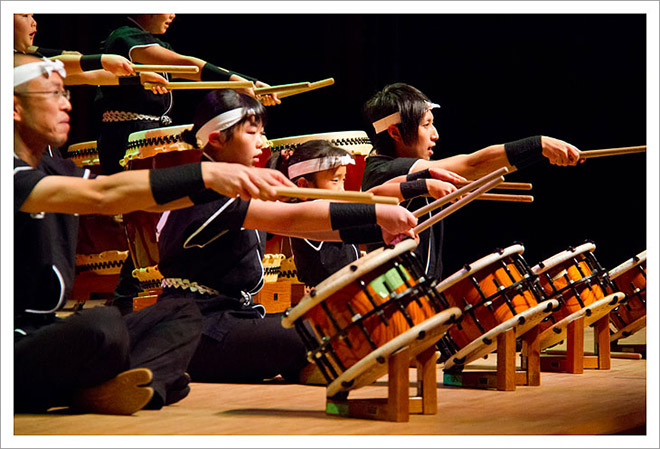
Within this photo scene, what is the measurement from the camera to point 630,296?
4230mm

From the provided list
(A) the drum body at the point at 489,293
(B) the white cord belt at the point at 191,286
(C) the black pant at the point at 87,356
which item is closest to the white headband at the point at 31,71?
(C) the black pant at the point at 87,356

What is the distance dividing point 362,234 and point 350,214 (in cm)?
35

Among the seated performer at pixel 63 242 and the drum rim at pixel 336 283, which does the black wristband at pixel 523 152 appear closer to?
the drum rim at pixel 336 283

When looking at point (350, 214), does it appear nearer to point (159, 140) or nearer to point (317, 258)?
point (317, 258)

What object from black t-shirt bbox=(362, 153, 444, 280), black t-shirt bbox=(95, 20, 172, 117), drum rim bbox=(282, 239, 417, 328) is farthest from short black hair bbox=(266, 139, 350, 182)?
drum rim bbox=(282, 239, 417, 328)

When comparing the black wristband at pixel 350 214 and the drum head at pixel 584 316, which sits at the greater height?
the black wristband at pixel 350 214

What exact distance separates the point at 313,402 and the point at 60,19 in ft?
12.8

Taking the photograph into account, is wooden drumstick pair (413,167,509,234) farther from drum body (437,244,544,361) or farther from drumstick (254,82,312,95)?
drumstick (254,82,312,95)

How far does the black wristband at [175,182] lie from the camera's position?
233cm

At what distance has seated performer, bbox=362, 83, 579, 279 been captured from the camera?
146 inches

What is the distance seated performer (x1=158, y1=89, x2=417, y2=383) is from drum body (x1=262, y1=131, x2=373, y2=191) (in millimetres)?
1018

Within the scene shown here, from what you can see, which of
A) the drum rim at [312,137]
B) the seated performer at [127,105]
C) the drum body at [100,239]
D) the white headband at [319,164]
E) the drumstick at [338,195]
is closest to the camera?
the drumstick at [338,195]

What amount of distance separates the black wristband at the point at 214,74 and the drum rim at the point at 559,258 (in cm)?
138

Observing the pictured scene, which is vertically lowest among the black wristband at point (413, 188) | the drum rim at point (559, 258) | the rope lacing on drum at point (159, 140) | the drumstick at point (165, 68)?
the drum rim at point (559, 258)
